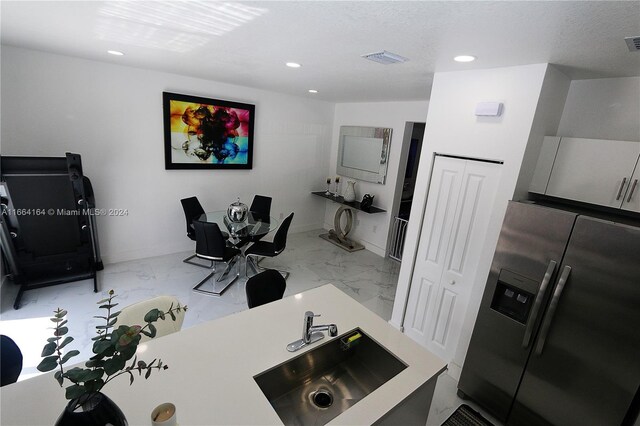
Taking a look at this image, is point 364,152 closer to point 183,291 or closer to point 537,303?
point 183,291

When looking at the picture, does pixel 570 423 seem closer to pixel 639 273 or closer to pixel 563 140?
pixel 639 273

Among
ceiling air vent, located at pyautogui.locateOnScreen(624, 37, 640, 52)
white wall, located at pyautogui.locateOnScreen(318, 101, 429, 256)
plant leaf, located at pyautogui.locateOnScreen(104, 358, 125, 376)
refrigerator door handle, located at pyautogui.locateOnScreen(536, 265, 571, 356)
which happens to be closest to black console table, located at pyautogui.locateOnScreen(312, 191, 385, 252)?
white wall, located at pyautogui.locateOnScreen(318, 101, 429, 256)

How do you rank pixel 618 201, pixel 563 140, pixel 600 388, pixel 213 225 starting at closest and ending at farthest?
pixel 600 388, pixel 618 201, pixel 563 140, pixel 213 225

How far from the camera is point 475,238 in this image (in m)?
2.31

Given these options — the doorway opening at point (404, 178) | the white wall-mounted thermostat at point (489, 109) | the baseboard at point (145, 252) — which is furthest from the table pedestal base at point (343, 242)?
the white wall-mounted thermostat at point (489, 109)

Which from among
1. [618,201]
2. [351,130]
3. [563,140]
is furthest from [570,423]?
[351,130]

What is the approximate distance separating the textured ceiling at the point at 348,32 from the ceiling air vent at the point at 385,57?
64 mm

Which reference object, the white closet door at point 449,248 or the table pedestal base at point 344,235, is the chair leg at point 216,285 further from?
the white closet door at point 449,248

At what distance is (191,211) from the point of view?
4023 mm

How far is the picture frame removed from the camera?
12.8 ft

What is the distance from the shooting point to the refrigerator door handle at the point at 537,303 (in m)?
1.78

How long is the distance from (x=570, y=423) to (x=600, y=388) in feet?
1.07

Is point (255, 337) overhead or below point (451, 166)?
below

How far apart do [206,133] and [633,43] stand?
4266 millimetres
